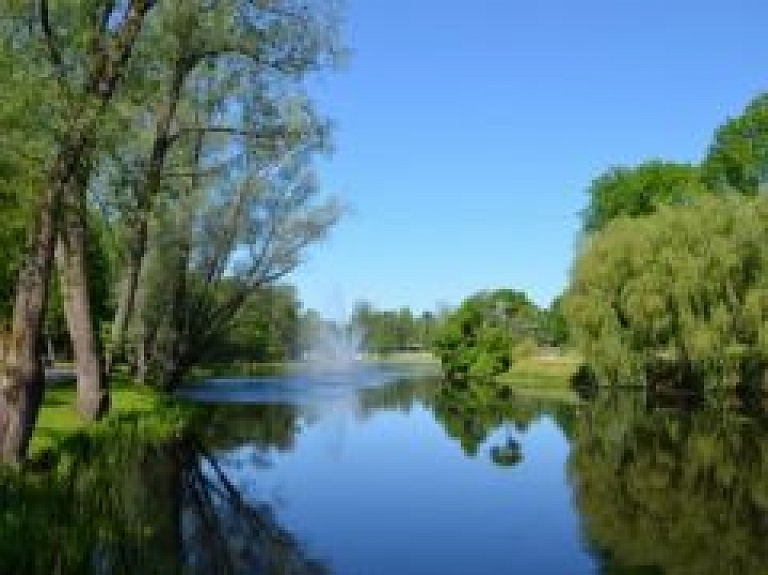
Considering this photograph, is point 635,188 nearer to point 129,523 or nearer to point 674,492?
point 674,492

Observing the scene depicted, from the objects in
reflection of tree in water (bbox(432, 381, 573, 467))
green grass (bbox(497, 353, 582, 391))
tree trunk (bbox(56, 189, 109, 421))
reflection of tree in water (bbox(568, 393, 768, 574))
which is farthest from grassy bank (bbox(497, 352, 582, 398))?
tree trunk (bbox(56, 189, 109, 421))

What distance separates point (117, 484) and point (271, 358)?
11214cm

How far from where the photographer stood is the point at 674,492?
19656 mm

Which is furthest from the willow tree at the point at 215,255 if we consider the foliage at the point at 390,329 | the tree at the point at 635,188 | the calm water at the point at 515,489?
the foliage at the point at 390,329

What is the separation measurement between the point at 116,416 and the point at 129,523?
10.3m

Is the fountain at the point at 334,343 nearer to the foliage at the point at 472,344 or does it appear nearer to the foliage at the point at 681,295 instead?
the foliage at the point at 472,344

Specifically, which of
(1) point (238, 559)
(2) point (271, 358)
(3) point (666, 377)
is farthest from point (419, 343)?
(1) point (238, 559)

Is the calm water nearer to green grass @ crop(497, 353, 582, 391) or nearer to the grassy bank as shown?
the grassy bank

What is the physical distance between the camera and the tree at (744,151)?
192 feet

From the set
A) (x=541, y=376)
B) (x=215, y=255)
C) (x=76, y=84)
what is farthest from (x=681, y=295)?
(x=76, y=84)

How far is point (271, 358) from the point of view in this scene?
12862cm

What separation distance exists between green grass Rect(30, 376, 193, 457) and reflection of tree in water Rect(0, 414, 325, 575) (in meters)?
0.49

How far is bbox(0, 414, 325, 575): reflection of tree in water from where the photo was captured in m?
11.2

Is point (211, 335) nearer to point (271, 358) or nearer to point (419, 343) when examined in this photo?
point (271, 358)
